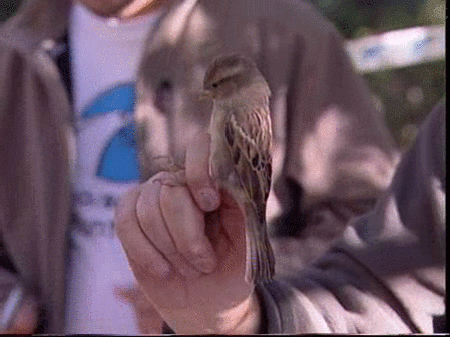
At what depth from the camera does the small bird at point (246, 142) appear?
1.76 m

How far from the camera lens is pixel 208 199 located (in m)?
1.75

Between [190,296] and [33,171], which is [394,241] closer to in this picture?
[190,296]

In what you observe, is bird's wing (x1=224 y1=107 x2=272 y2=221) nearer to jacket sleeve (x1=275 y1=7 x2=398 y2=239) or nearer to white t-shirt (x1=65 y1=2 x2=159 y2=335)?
jacket sleeve (x1=275 y1=7 x2=398 y2=239)

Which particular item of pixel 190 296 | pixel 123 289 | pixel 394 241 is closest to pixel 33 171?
pixel 123 289

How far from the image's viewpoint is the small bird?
176 centimetres

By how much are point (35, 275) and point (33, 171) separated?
32 centimetres

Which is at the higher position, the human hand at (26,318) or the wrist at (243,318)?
the wrist at (243,318)

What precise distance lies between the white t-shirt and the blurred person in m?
0.07

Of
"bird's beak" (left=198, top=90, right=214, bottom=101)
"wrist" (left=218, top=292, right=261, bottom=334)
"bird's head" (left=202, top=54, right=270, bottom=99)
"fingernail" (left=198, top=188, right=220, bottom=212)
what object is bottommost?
"wrist" (left=218, top=292, right=261, bottom=334)

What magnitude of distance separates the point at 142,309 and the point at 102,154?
467 mm

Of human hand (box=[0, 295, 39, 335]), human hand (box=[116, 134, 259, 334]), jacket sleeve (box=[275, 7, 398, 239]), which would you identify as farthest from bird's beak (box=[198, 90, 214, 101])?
human hand (box=[0, 295, 39, 335])

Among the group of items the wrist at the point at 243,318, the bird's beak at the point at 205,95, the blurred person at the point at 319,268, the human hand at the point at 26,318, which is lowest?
the human hand at the point at 26,318

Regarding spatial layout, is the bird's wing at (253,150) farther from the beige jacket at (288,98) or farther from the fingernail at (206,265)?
the fingernail at (206,265)

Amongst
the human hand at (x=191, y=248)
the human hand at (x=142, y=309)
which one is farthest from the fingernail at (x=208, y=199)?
the human hand at (x=142, y=309)
